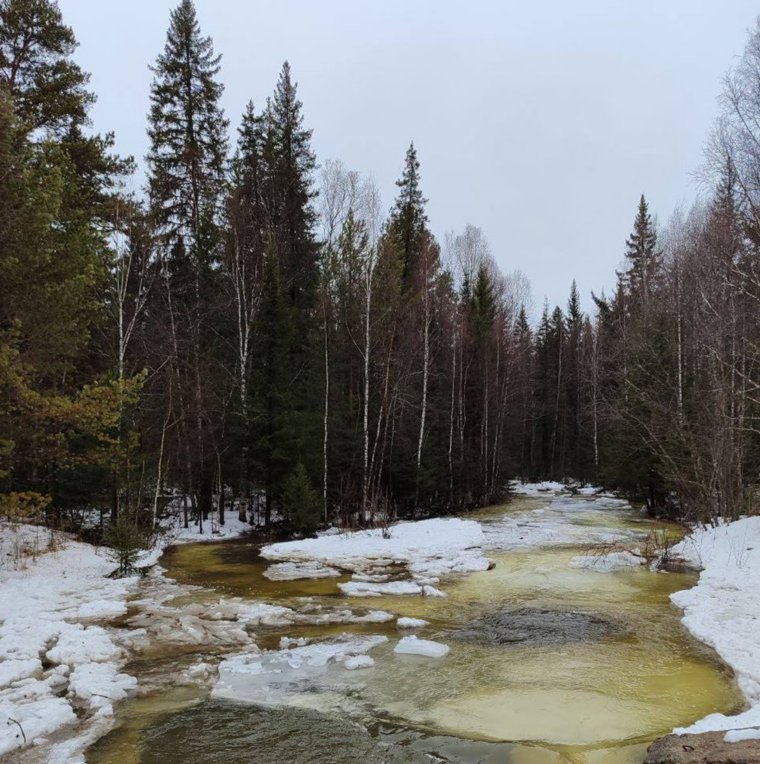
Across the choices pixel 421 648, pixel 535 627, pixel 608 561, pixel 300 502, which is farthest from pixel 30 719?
pixel 300 502

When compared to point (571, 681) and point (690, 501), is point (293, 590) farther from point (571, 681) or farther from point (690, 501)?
point (690, 501)

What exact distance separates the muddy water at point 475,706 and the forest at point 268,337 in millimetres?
6040

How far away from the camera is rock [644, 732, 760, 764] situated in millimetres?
3811

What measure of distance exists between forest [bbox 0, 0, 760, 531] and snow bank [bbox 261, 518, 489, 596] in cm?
203

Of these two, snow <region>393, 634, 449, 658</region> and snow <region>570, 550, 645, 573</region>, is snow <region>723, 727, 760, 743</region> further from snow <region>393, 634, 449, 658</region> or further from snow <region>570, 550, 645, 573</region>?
snow <region>570, 550, 645, 573</region>

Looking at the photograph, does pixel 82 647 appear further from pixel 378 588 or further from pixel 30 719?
pixel 378 588

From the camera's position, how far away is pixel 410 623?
862 cm

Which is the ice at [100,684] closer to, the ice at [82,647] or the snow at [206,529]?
the ice at [82,647]

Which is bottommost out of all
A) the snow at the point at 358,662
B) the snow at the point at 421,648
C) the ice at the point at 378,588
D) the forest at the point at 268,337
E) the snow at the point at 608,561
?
the snow at the point at 608,561

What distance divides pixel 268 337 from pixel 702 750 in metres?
18.7

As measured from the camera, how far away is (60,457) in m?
11.6

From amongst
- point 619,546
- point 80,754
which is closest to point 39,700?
point 80,754

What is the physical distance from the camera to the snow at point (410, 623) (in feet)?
28.0

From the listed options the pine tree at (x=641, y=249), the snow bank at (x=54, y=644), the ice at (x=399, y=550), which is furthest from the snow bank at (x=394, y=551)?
the pine tree at (x=641, y=249)
